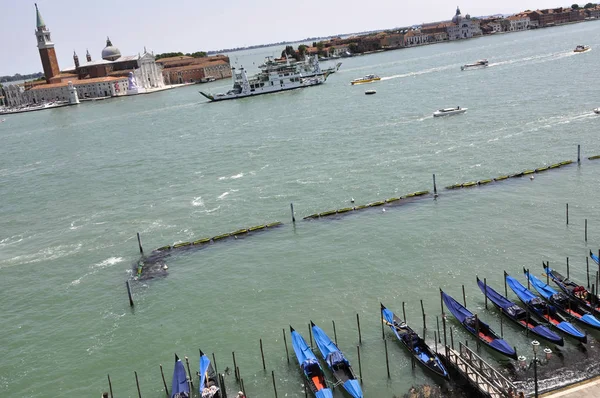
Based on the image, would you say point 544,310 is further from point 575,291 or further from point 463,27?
point 463,27

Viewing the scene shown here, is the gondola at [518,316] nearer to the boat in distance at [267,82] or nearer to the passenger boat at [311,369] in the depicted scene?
the passenger boat at [311,369]

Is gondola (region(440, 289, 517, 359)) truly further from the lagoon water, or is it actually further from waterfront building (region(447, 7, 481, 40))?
waterfront building (region(447, 7, 481, 40))

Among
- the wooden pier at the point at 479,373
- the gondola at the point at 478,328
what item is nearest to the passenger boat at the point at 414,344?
the wooden pier at the point at 479,373

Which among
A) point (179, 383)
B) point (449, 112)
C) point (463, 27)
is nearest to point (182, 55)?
point (463, 27)

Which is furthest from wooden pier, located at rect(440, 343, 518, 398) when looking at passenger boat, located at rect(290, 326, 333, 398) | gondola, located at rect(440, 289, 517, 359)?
passenger boat, located at rect(290, 326, 333, 398)

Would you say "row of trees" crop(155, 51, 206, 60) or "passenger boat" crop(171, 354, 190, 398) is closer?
"passenger boat" crop(171, 354, 190, 398)

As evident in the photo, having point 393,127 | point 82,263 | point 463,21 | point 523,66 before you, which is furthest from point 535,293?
point 463,21
